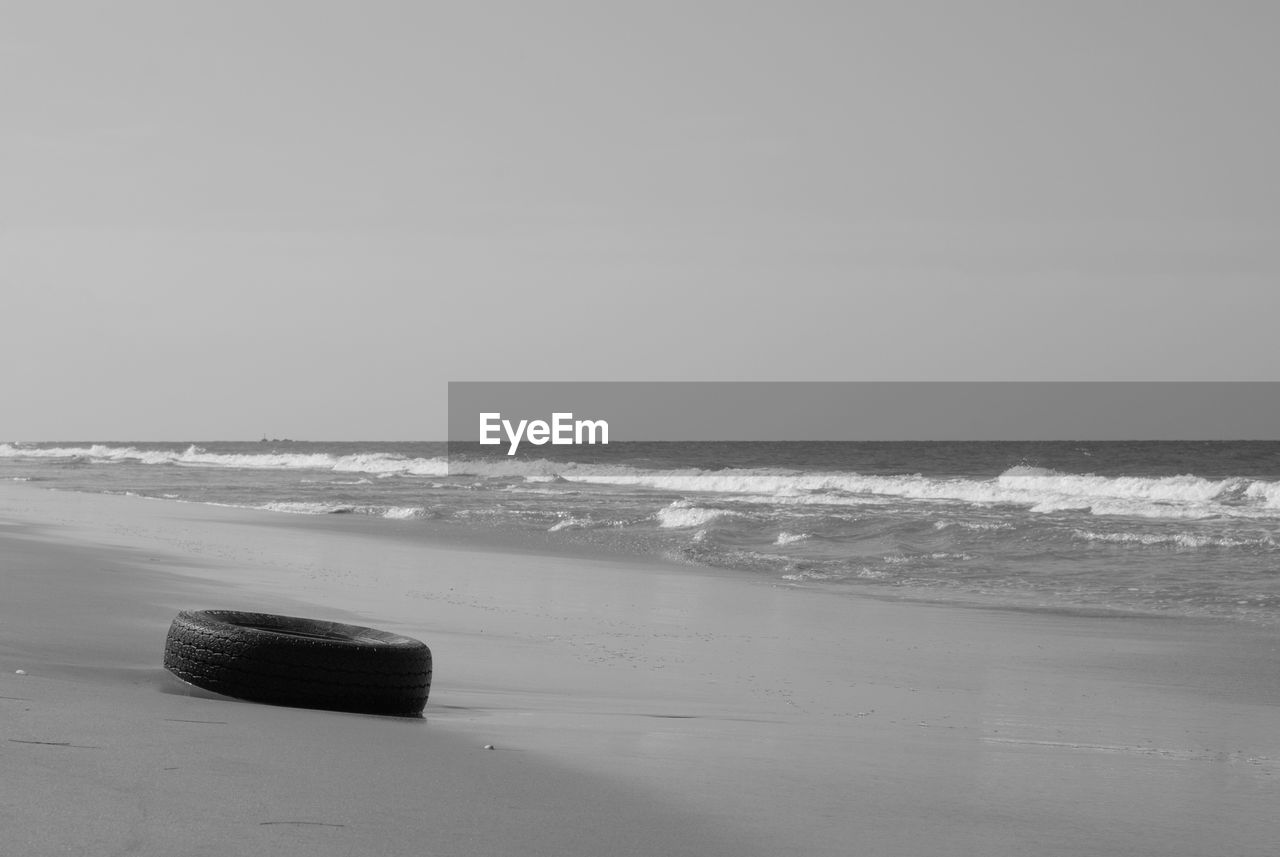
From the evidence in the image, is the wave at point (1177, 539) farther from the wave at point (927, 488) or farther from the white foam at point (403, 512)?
the white foam at point (403, 512)

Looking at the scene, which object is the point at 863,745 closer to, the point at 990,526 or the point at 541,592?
the point at 541,592

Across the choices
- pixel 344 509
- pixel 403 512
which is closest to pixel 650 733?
pixel 403 512

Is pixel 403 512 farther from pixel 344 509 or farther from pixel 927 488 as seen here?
pixel 927 488

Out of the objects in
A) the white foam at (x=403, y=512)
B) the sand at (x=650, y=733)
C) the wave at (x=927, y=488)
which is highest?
the sand at (x=650, y=733)

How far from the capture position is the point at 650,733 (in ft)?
17.0

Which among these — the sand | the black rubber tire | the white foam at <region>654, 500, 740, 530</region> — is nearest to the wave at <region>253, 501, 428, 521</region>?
the white foam at <region>654, 500, 740, 530</region>

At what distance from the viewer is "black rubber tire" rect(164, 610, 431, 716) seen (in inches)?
203

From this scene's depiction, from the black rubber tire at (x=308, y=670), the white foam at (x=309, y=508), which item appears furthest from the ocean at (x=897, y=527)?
the black rubber tire at (x=308, y=670)

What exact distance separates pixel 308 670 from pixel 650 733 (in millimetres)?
1456

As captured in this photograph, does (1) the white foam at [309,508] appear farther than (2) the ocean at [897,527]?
Yes

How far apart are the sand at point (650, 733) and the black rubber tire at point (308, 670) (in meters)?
0.14

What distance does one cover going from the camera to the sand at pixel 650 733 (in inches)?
133

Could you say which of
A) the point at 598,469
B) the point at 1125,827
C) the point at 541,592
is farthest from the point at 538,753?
the point at 598,469

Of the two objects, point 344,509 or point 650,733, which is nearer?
point 650,733
